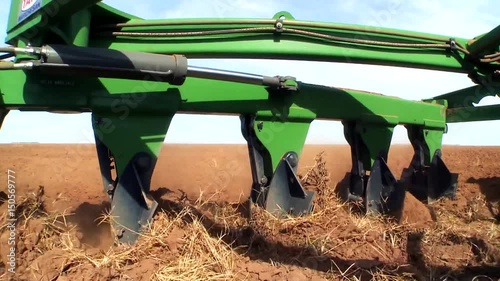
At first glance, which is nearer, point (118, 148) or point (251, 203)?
point (118, 148)

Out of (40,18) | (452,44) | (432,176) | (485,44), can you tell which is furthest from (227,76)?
(432,176)

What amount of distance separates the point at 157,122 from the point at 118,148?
1.11 ft

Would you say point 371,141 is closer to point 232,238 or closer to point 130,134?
point 232,238

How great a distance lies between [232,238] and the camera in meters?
3.88

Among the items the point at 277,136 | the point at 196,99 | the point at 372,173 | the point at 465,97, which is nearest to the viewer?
the point at 196,99

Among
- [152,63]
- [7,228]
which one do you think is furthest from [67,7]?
[7,228]

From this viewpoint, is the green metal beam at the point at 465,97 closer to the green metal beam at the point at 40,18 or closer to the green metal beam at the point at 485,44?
the green metal beam at the point at 485,44

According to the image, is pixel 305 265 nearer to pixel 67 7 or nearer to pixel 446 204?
pixel 67 7

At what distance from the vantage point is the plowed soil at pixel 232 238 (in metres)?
3.42

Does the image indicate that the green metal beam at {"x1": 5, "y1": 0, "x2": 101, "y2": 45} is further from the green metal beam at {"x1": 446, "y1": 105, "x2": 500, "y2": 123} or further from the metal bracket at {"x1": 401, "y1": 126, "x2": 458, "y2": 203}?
the green metal beam at {"x1": 446, "y1": 105, "x2": 500, "y2": 123}

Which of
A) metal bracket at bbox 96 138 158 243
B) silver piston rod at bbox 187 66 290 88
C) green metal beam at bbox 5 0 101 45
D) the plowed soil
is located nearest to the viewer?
green metal beam at bbox 5 0 101 45

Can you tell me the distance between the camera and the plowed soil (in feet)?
11.2

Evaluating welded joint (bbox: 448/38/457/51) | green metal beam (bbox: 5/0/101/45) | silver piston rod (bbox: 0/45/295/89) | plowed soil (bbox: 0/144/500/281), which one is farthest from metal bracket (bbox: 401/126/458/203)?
green metal beam (bbox: 5/0/101/45)

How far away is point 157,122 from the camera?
13.1 feet
